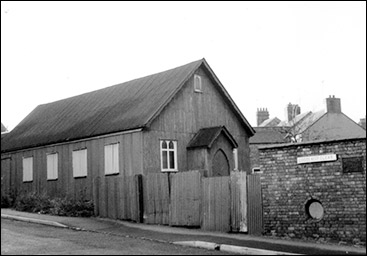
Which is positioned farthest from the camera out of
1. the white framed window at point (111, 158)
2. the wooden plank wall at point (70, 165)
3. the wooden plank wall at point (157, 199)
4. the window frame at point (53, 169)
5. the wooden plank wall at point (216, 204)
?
the window frame at point (53, 169)

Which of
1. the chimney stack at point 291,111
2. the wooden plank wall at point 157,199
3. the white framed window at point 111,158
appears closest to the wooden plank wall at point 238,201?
the wooden plank wall at point 157,199

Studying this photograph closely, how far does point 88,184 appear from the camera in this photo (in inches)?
928

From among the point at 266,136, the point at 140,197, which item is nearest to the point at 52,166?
the point at 140,197

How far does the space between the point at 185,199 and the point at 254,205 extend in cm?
301

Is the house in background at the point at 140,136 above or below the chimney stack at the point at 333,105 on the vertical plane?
below

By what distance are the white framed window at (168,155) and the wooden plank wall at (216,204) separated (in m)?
6.35

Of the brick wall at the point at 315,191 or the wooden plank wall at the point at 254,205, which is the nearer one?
the brick wall at the point at 315,191

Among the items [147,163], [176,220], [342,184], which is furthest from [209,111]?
[342,184]

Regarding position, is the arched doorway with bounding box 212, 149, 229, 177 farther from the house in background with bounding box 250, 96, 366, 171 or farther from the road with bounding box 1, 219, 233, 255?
the house in background with bounding box 250, 96, 366, 171

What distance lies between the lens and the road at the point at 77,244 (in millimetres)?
11562

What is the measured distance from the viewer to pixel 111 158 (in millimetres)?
22500

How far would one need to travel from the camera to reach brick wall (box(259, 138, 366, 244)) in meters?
12.3

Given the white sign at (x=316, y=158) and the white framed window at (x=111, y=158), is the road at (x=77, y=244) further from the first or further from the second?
the white framed window at (x=111, y=158)

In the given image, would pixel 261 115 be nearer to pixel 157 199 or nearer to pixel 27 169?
pixel 27 169
